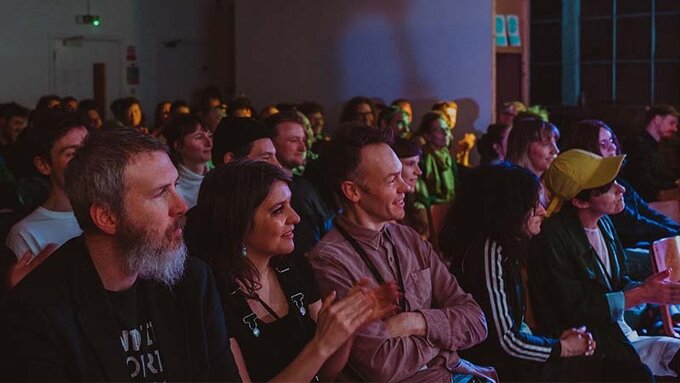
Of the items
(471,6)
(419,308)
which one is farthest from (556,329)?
(471,6)

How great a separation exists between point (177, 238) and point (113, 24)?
10695mm

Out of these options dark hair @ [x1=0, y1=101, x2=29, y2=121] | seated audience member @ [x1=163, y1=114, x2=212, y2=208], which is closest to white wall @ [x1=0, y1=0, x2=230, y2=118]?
dark hair @ [x1=0, y1=101, x2=29, y2=121]

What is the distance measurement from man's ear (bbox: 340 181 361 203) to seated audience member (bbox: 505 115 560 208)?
286cm

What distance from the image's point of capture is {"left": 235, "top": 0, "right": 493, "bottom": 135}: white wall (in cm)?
975

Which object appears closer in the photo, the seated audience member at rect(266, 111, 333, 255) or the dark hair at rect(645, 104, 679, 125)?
the seated audience member at rect(266, 111, 333, 255)

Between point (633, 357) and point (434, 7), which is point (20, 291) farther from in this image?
point (434, 7)

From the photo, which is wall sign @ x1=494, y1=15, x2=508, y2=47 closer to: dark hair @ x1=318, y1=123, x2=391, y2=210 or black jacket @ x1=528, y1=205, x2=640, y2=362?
black jacket @ x1=528, y1=205, x2=640, y2=362

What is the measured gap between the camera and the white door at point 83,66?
1205 centimetres

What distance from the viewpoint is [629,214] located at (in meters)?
5.79

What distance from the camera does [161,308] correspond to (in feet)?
7.72

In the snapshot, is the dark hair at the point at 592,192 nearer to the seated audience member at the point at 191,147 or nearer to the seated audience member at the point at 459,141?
the seated audience member at the point at 191,147

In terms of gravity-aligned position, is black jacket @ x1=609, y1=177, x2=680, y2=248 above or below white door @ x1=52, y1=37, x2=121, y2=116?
below

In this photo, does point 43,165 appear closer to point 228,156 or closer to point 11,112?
point 228,156

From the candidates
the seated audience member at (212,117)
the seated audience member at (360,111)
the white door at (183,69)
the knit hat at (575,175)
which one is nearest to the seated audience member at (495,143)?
the seated audience member at (360,111)
